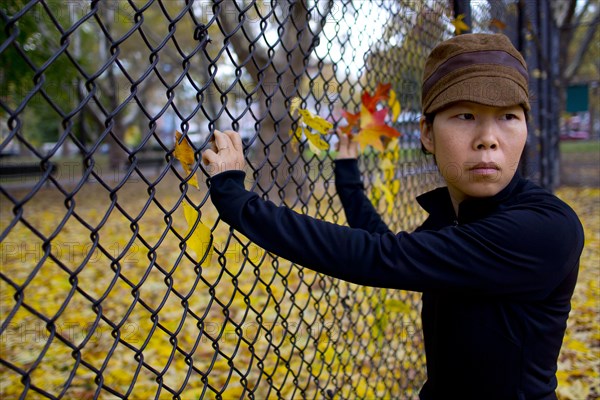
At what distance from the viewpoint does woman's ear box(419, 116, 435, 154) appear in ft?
4.59

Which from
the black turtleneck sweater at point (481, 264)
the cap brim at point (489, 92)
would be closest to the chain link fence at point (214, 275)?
the black turtleneck sweater at point (481, 264)

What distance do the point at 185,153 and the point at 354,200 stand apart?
34.0 inches

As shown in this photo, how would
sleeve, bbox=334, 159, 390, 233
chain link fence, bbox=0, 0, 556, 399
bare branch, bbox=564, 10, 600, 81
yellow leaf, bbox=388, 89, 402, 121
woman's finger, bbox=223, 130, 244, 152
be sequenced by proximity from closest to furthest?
chain link fence, bbox=0, 0, 556, 399 < woman's finger, bbox=223, 130, 244, 152 < sleeve, bbox=334, 159, 390, 233 < yellow leaf, bbox=388, 89, 402, 121 < bare branch, bbox=564, 10, 600, 81

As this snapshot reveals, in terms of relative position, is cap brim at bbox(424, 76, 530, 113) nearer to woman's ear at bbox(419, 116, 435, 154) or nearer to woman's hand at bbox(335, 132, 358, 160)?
woman's ear at bbox(419, 116, 435, 154)

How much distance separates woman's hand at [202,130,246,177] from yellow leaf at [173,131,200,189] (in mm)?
46

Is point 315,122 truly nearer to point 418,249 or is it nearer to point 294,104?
point 294,104

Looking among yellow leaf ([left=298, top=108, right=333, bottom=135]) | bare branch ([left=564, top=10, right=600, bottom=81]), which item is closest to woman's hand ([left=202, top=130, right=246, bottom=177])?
yellow leaf ([left=298, top=108, right=333, bottom=135])

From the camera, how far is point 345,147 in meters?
2.00

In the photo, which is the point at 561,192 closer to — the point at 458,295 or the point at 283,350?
the point at 283,350

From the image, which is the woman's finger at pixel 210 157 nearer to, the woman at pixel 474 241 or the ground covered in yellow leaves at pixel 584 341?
the woman at pixel 474 241

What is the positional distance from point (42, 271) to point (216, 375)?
3.21m

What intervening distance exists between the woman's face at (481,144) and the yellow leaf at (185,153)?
67cm

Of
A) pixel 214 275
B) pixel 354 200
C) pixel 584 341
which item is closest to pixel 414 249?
pixel 354 200

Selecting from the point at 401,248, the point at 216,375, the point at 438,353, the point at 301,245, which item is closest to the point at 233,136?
the point at 301,245
